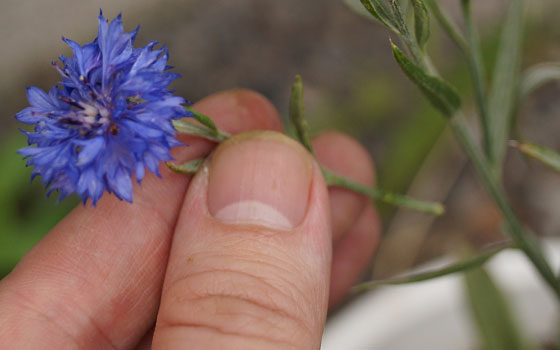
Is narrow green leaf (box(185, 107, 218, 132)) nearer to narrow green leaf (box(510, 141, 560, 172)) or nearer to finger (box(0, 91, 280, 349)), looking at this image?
finger (box(0, 91, 280, 349))

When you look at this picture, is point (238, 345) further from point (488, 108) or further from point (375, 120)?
point (375, 120)

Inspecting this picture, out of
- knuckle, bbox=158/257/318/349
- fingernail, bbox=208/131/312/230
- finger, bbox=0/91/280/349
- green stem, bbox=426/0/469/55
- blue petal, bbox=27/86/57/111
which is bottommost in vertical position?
finger, bbox=0/91/280/349

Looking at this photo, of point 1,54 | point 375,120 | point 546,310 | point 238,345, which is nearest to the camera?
point 238,345

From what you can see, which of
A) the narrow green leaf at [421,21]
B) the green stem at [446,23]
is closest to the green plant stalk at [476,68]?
the green stem at [446,23]

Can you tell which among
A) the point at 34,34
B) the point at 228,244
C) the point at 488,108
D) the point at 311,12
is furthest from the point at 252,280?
the point at 34,34

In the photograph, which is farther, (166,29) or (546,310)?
(166,29)

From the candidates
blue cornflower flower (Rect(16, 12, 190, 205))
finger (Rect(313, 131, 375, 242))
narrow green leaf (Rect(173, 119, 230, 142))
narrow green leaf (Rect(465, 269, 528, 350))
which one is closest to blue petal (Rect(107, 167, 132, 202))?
blue cornflower flower (Rect(16, 12, 190, 205))

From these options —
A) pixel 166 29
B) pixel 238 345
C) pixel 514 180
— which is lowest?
pixel 514 180
